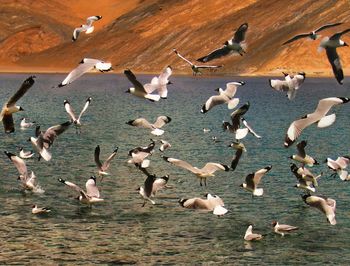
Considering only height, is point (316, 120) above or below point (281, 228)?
above

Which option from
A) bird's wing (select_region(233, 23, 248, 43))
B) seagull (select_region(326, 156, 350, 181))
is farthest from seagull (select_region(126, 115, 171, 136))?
seagull (select_region(326, 156, 350, 181))

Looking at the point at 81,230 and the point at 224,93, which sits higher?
the point at 224,93

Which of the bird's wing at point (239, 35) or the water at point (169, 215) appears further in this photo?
the water at point (169, 215)

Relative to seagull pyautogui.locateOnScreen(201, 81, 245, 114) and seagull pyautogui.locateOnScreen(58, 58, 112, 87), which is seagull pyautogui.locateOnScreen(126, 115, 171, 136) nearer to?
seagull pyautogui.locateOnScreen(201, 81, 245, 114)

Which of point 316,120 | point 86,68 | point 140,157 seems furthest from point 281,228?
point 86,68

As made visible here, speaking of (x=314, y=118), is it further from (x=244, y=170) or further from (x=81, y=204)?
(x=244, y=170)

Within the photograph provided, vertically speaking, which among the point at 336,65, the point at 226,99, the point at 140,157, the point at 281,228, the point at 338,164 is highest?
the point at 336,65

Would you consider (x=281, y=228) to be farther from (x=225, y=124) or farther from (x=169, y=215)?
(x=225, y=124)

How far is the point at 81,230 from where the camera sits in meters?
29.2

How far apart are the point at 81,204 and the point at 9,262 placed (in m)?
8.40

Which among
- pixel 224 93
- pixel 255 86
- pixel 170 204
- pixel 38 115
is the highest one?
pixel 224 93

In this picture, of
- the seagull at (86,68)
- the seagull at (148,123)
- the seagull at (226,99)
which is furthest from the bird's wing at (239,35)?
the seagull at (148,123)

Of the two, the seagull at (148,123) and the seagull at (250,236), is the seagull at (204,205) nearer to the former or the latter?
the seagull at (250,236)

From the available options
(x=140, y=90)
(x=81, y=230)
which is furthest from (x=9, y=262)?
(x=140, y=90)
